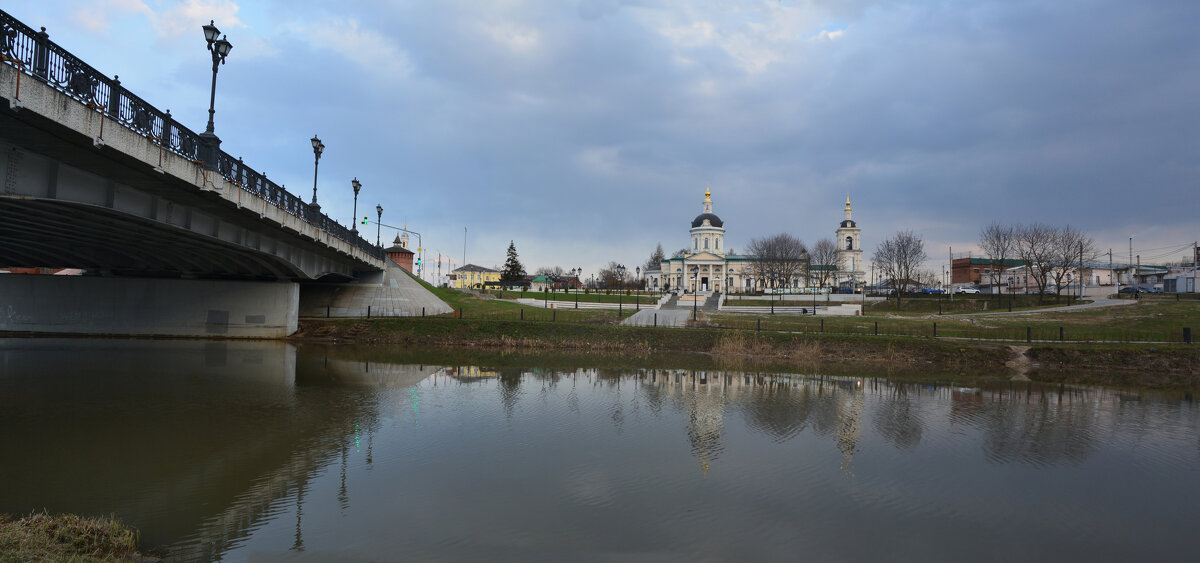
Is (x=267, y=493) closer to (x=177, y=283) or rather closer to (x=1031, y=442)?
(x=1031, y=442)

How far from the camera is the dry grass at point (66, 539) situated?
6637mm

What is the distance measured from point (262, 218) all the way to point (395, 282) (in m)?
27.5

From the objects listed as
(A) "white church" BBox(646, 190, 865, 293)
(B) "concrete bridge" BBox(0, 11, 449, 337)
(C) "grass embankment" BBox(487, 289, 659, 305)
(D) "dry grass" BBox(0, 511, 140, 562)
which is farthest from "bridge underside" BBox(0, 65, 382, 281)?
(A) "white church" BBox(646, 190, 865, 293)

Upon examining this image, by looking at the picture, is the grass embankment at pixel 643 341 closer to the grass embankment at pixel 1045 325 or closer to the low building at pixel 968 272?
the grass embankment at pixel 1045 325

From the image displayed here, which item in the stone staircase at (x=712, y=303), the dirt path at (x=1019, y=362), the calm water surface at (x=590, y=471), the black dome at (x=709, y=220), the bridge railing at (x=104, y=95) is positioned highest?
the black dome at (x=709, y=220)

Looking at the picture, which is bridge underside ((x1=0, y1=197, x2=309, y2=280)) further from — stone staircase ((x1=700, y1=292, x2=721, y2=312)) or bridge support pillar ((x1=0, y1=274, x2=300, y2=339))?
stone staircase ((x1=700, y1=292, x2=721, y2=312))

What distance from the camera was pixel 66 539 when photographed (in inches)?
294

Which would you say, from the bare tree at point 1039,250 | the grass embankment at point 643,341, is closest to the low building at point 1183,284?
the bare tree at point 1039,250

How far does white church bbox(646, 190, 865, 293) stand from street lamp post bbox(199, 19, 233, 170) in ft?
388

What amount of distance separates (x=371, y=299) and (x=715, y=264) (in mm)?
103540

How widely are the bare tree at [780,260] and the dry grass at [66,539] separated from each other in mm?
94147

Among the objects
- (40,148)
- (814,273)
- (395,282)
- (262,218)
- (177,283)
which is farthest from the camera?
(814,273)

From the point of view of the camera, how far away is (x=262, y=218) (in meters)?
23.5

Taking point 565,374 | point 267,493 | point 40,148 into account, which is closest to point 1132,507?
point 267,493
